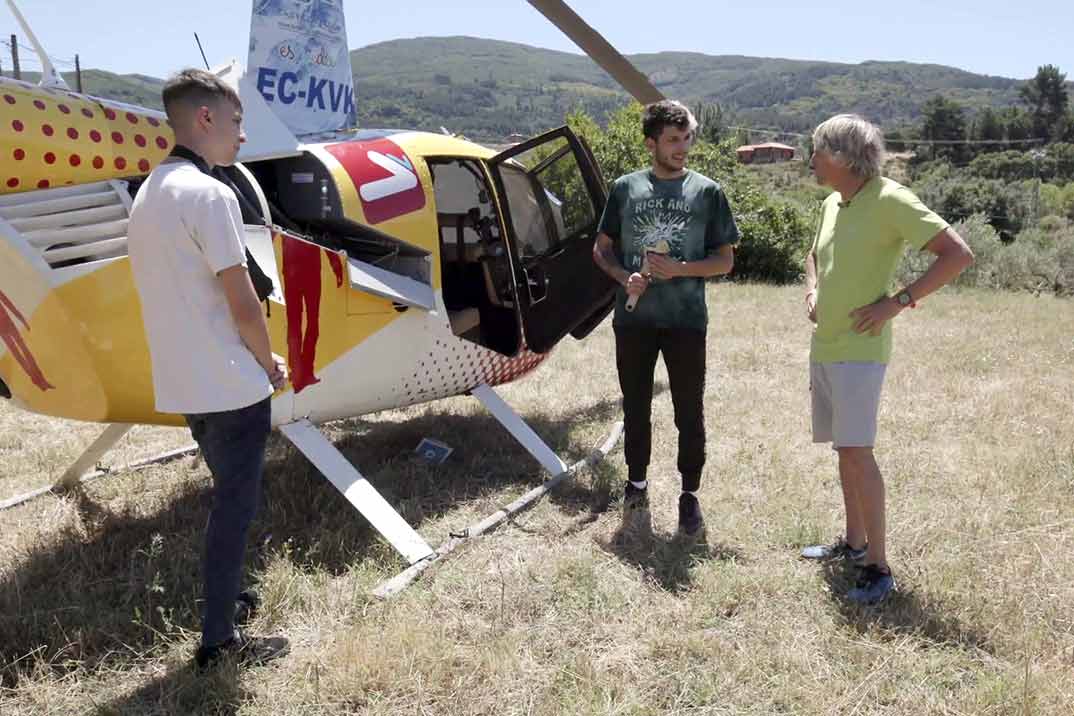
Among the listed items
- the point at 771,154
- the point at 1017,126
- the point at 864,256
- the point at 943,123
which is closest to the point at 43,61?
the point at 864,256

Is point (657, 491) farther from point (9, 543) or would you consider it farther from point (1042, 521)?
point (9, 543)

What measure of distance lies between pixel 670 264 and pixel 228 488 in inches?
78.4

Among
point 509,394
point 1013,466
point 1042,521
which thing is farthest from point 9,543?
point 1013,466

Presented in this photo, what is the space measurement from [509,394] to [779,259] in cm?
1101

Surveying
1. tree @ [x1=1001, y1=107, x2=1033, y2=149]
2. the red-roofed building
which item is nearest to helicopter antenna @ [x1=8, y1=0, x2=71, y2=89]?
tree @ [x1=1001, y1=107, x2=1033, y2=149]

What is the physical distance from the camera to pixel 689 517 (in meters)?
3.96

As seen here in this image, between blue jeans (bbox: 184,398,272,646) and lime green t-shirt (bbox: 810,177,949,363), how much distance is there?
2086 mm

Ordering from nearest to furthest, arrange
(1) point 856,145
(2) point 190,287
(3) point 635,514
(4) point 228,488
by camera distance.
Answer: (2) point 190,287
(4) point 228,488
(1) point 856,145
(3) point 635,514

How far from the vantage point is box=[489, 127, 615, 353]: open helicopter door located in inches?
195

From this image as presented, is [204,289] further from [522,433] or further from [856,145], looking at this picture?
[522,433]

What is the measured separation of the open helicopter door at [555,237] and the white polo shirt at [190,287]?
→ 2.51m

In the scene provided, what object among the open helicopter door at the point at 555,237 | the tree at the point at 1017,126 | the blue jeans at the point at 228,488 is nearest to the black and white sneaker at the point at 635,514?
the open helicopter door at the point at 555,237

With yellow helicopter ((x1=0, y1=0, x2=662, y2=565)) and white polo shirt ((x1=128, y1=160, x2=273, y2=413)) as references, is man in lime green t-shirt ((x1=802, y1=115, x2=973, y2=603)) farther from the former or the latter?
white polo shirt ((x1=128, y1=160, x2=273, y2=413))

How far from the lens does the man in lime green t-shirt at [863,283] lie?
2975mm
